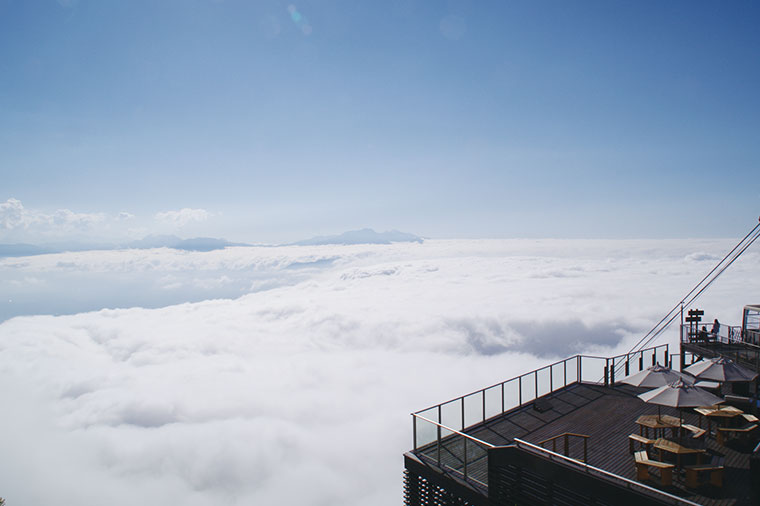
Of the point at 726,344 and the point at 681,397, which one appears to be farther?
the point at 726,344

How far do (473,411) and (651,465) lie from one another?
20.3 feet

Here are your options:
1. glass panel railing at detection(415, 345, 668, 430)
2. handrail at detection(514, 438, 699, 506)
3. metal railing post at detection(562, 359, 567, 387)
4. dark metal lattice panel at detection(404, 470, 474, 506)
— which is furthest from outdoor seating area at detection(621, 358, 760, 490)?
dark metal lattice panel at detection(404, 470, 474, 506)

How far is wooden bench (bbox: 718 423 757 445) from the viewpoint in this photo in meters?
11.0

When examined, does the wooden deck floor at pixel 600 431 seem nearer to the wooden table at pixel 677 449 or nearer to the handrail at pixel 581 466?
the wooden table at pixel 677 449

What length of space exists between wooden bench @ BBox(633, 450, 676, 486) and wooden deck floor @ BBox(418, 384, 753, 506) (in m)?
0.20

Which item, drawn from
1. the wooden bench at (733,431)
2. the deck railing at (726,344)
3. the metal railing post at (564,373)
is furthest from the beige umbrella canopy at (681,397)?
the deck railing at (726,344)

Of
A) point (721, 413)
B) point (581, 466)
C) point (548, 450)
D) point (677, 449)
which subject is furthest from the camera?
point (721, 413)

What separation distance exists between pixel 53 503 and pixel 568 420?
200001 millimetres

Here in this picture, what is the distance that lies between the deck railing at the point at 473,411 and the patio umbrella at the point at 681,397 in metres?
4.53

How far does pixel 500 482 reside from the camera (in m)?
10.0

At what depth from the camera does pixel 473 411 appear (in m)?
14.6

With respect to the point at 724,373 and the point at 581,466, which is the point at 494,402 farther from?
the point at 724,373

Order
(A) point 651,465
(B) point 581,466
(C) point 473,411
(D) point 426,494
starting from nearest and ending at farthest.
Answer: (B) point 581,466
(A) point 651,465
(D) point 426,494
(C) point 473,411

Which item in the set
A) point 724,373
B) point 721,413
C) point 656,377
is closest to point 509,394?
point 656,377
